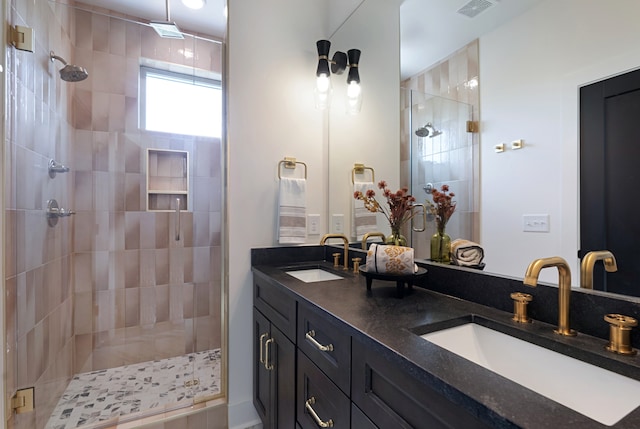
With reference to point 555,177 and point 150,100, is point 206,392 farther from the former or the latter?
point 150,100

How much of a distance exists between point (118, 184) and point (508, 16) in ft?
8.08

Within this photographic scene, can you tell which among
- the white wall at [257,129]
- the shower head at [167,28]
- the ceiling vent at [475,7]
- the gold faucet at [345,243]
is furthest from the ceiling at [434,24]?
the shower head at [167,28]

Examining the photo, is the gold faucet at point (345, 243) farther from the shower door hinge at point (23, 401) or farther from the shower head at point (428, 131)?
the shower door hinge at point (23, 401)

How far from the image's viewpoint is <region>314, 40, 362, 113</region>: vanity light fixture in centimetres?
178

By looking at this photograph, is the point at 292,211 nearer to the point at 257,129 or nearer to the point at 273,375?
the point at 257,129

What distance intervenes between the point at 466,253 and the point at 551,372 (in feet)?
1.52

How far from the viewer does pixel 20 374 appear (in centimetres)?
139

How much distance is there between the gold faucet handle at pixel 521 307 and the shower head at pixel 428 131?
2.25ft

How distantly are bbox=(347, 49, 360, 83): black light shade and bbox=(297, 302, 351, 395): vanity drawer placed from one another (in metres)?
1.38

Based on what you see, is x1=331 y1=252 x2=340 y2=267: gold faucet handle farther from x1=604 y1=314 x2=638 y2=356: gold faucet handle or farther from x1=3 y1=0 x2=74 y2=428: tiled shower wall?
x1=3 y1=0 x2=74 y2=428: tiled shower wall

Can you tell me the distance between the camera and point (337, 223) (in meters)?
1.83

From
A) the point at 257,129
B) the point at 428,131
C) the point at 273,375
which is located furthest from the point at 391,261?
the point at 257,129

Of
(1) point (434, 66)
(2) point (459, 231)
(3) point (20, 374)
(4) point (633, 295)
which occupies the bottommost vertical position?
(3) point (20, 374)

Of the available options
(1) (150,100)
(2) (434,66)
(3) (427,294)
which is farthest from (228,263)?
(1) (150,100)
